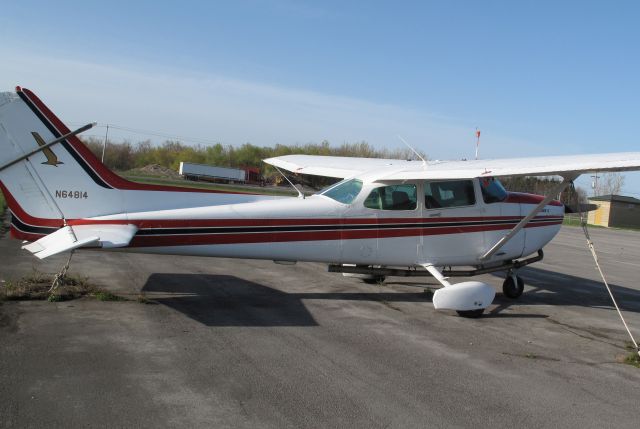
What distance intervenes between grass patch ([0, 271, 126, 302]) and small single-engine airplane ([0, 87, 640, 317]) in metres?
0.83

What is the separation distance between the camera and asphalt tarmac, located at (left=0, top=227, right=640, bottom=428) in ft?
13.8

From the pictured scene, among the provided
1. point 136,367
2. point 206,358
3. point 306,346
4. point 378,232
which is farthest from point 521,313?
point 136,367

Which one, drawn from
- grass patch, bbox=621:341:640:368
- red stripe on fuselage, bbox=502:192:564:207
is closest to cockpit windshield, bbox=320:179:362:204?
red stripe on fuselage, bbox=502:192:564:207

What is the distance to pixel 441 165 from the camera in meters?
8.80

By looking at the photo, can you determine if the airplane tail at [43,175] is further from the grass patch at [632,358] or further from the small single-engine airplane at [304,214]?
the grass patch at [632,358]

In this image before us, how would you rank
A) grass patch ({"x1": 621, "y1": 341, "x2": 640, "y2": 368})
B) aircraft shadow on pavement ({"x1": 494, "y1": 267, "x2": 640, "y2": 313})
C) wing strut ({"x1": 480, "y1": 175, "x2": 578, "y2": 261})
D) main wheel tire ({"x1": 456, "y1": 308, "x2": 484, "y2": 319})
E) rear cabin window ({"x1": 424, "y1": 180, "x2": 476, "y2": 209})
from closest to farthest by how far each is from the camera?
grass patch ({"x1": 621, "y1": 341, "x2": 640, "y2": 368}), main wheel tire ({"x1": 456, "y1": 308, "x2": 484, "y2": 319}), wing strut ({"x1": 480, "y1": 175, "x2": 578, "y2": 261}), rear cabin window ({"x1": 424, "y1": 180, "x2": 476, "y2": 209}), aircraft shadow on pavement ({"x1": 494, "y1": 267, "x2": 640, "y2": 313})

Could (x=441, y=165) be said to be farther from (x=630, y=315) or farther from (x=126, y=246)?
(x=126, y=246)

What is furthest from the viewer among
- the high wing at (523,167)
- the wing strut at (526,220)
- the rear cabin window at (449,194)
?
the rear cabin window at (449,194)

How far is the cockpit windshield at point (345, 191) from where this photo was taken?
831 centimetres

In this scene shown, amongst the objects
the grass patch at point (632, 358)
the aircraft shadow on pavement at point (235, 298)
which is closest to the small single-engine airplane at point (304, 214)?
the aircraft shadow on pavement at point (235, 298)

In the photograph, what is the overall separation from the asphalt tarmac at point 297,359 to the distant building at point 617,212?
142 feet

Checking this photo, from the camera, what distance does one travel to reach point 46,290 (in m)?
7.38

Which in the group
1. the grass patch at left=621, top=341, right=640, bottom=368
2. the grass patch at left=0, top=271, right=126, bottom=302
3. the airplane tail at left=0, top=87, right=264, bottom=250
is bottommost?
the grass patch at left=621, top=341, right=640, bottom=368

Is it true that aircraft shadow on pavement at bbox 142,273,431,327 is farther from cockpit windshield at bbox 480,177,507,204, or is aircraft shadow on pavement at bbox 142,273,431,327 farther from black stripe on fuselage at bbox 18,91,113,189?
cockpit windshield at bbox 480,177,507,204
